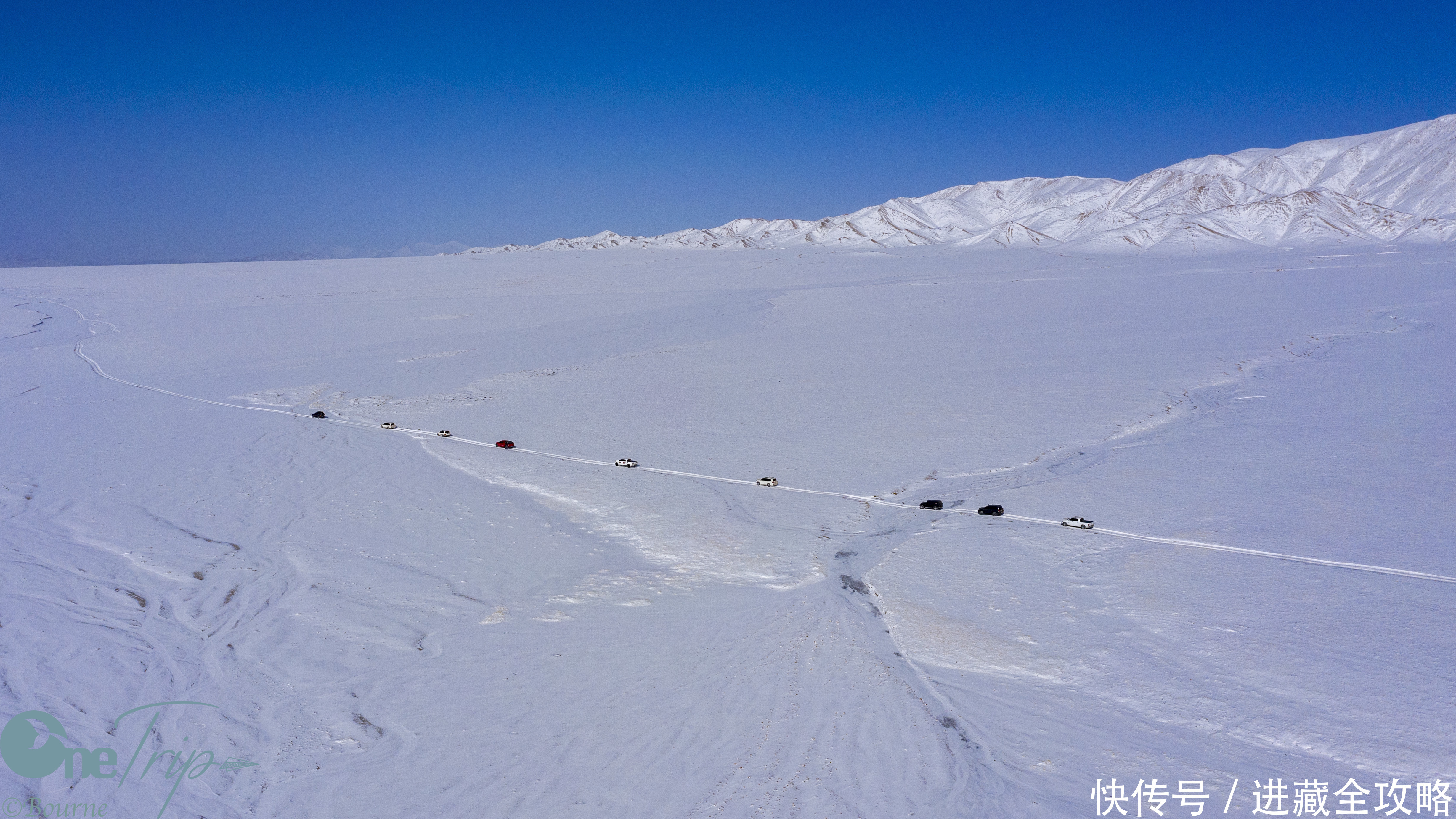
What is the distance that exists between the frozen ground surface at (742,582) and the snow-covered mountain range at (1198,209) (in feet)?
251

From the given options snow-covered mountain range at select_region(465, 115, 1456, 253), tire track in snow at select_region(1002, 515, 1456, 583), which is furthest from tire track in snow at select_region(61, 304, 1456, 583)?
snow-covered mountain range at select_region(465, 115, 1456, 253)

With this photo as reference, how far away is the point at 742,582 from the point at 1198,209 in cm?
12217

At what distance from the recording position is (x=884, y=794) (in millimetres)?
4512

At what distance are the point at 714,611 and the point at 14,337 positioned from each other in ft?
92.4

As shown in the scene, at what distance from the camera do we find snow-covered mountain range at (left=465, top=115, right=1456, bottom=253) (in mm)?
83250

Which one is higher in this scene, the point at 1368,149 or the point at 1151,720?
the point at 1368,149

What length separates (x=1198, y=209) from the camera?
107 m

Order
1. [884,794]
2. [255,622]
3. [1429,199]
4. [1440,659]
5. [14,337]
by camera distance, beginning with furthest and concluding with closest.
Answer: [1429,199] < [14,337] < [255,622] < [1440,659] < [884,794]

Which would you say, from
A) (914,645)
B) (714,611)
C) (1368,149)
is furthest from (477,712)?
(1368,149)

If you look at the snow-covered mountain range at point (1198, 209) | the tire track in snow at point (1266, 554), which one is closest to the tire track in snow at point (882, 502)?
the tire track in snow at point (1266, 554)

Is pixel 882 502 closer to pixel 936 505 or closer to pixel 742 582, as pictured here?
pixel 936 505

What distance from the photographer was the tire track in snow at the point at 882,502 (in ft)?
22.4

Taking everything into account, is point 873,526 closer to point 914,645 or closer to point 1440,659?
point 914,645

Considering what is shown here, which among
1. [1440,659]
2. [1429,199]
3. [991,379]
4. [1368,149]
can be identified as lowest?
[1440,659]
